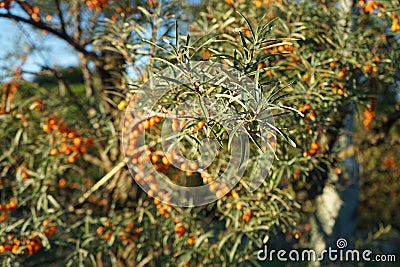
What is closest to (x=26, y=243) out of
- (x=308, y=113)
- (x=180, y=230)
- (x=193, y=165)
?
(x=180, y=230)

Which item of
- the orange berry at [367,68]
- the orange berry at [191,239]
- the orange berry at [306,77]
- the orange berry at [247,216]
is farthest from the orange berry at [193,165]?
the orange berry at [367,68]

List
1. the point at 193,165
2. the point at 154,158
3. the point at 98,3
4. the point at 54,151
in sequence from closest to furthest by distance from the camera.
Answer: the point at 193,165 < the point at 154,158 < the point at 54,151 < the point at 98,3

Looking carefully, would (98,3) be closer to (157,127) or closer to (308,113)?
(157,127)

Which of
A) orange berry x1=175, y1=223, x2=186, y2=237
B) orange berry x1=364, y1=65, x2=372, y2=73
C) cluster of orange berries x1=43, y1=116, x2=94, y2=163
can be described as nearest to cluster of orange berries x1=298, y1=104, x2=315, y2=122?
orange berry x1=364, y1=65, x2=372, y2=73

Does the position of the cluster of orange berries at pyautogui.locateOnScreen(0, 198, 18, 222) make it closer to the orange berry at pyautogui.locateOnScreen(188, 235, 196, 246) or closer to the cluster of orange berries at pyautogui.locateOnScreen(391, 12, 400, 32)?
the orange berry at pyautogui.locateOnScreen(188, 235, 196, 246)

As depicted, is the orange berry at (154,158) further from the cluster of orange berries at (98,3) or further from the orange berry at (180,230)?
the cluster of orange berries at (98,3)

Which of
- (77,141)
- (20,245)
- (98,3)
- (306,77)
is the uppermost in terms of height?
→ (98,3)

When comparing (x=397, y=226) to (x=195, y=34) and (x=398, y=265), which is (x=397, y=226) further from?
(x=195, y=34)
